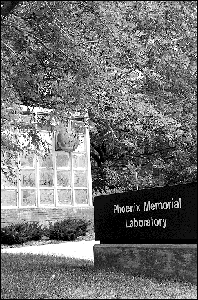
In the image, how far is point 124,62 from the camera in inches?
663

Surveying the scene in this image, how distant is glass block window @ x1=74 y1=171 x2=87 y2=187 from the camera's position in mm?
22828

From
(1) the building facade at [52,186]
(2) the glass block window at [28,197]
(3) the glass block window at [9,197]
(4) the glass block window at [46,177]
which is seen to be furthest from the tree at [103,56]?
(3) the glass block window at [9,197]

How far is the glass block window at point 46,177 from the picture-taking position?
71.6 ft

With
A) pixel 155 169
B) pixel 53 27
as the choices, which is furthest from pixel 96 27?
pixel 155 169

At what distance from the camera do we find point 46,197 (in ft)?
71.5

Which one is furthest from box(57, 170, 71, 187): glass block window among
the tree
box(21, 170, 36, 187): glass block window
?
the tree

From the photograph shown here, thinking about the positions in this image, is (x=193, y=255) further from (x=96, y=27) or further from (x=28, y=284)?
(x=96, y=27)

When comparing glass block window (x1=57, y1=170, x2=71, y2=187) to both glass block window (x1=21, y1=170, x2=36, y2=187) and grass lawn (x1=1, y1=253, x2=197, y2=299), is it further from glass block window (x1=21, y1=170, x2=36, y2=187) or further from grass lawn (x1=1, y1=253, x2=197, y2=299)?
grass lawn (x1=1, y1=253, x2=197, y2=299)

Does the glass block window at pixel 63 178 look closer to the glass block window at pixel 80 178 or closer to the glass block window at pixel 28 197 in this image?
the glass block window at pixel 80 178

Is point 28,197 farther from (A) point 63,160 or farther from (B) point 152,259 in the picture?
(B) point 152,259

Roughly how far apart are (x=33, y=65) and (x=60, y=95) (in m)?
1.16

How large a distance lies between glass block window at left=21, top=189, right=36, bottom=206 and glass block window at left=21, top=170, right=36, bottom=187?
0.24m

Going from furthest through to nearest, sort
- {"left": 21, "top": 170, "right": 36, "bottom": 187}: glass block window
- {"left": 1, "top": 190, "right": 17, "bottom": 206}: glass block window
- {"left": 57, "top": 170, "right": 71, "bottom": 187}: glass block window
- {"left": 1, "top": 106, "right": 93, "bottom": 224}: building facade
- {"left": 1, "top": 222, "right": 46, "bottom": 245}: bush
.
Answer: {"left": 57, "top": 170, "right": 71, "bottom": 187}: glass block window
{"left": 21, "top": 170, "right": 36, "bottom": 187}: glass block window
{"left": 1, "top": 106, "right": 93, "bottom": 224}: building facade
{"left": 1, "top": 190, "right": 17, "bottom": 206}: glass block window
{"left": 1, "top": 222, "right": 46, "bottom": 245}: bush

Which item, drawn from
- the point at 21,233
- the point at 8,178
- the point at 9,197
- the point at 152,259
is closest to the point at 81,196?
the point at 9,197
